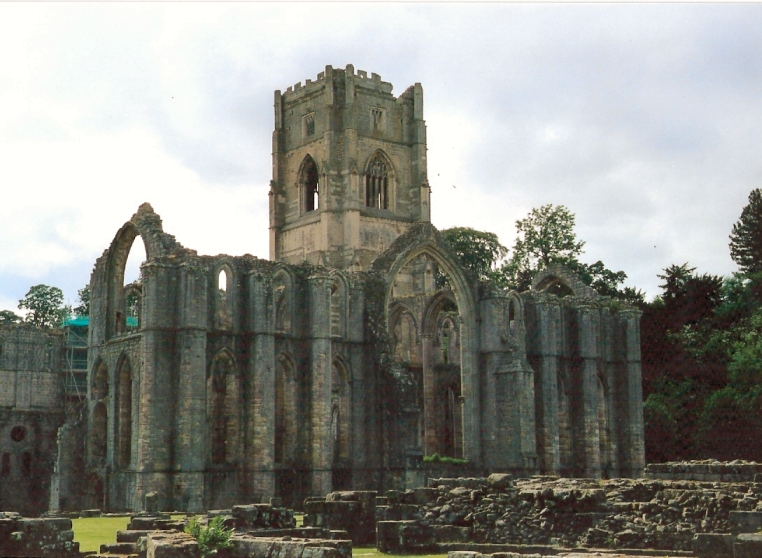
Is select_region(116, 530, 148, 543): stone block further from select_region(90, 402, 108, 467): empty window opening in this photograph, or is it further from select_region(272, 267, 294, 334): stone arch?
select_region(90, 402, 108, 467): empty window opening

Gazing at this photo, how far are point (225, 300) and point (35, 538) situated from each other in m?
18.2

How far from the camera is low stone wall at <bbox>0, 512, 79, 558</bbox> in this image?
12859mm

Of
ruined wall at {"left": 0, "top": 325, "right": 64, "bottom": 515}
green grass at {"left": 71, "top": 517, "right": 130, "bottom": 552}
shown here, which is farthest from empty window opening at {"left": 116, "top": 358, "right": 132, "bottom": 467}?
ruined wall at {"left": 0, "top": 325, "right": 64, "bottom": 515}

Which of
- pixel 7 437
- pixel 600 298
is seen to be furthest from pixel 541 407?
pixel 7 437

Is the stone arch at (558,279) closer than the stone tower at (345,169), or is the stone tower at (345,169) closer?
the stone arch at (558,279)

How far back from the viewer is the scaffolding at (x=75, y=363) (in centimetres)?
4141

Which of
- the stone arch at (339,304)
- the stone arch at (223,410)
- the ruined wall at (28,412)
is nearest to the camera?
the stone arch at (223,410)

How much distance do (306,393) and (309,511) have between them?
12.9 meters

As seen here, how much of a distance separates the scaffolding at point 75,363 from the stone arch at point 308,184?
2620 centimetres

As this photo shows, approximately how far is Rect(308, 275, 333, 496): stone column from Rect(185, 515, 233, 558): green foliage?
17845 millimetres

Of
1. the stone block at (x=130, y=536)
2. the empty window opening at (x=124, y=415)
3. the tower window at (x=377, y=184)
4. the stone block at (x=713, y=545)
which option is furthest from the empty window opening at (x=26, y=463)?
the tower window at (x=377, y=184)

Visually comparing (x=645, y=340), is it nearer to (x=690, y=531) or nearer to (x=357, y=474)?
(x=357, y=474)

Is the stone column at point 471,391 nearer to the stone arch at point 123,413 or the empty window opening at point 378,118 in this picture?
the stone arch at point 123,413

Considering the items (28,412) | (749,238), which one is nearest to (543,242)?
(749,238)
